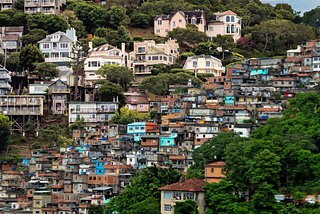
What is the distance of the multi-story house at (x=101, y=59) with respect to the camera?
109938 millimetres

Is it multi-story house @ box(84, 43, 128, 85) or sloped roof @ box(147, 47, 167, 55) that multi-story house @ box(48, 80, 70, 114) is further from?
sloped roof @ box(147, 47, 167, 55)

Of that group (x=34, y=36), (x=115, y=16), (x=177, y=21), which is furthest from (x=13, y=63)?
(x=177, y=21)

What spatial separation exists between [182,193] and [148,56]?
198 ft

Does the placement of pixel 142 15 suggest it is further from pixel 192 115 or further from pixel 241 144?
pixel 241 144

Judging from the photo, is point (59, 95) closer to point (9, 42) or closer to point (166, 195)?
point (9, 42)

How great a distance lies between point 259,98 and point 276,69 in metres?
16.3

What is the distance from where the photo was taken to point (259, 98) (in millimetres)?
90688

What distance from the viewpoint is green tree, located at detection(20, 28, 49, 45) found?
11769 cm

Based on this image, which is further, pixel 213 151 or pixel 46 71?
pixel 46 71

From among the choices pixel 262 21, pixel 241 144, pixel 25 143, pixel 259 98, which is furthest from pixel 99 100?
pixel 262 21

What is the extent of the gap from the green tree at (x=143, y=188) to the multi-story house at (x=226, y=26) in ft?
244

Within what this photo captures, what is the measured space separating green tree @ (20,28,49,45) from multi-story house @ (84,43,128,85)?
11184 millimetres

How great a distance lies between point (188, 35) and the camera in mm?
124875

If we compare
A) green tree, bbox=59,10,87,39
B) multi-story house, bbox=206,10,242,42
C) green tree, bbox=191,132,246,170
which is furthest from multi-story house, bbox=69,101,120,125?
multi-story house, bbox=206,10,242,42
